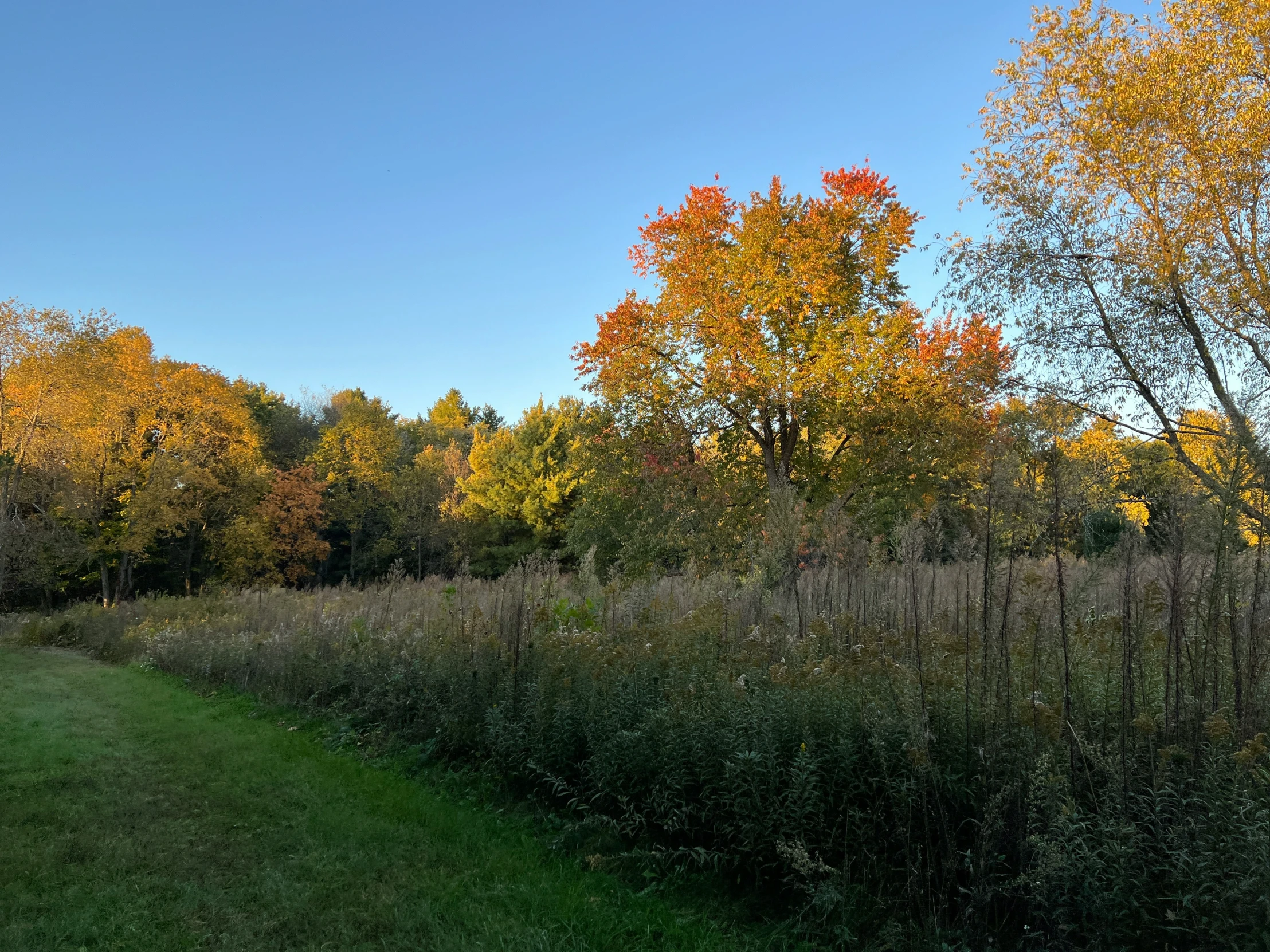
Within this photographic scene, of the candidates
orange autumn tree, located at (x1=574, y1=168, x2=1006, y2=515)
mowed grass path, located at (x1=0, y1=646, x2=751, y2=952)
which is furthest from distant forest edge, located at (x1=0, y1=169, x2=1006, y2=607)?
mowed grass path, located at (x1=0, y1=646, x2=751, y2=952)

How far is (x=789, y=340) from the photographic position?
16500 mm

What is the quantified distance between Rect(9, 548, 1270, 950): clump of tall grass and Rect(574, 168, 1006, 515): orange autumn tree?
10.3 metres

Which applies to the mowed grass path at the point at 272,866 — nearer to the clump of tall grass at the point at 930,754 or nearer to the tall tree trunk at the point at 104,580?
the clump of tall grass at the point at 930,754

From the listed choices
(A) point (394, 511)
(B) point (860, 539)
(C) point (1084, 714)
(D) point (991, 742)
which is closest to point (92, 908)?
(D) point (991, 742)

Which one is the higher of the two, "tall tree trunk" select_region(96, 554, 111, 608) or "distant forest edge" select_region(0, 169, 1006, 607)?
"distant forest edge" select_region(0, 169, 1006, 607)

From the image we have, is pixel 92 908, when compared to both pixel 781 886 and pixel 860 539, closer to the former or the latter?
pixel 781 886

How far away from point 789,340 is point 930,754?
14.0m

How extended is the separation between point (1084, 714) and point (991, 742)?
0.63 metres

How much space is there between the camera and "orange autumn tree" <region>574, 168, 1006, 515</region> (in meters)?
15.9

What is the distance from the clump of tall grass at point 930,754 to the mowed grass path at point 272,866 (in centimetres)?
49

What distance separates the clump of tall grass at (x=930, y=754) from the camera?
275cm

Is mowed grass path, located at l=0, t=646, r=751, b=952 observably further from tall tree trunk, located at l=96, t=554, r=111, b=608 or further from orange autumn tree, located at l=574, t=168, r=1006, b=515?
tall tree trunk, located at l=96, t=554, r=111, b=608

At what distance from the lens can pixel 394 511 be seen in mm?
35312

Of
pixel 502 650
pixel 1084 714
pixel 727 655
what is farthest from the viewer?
pixel 502 650
